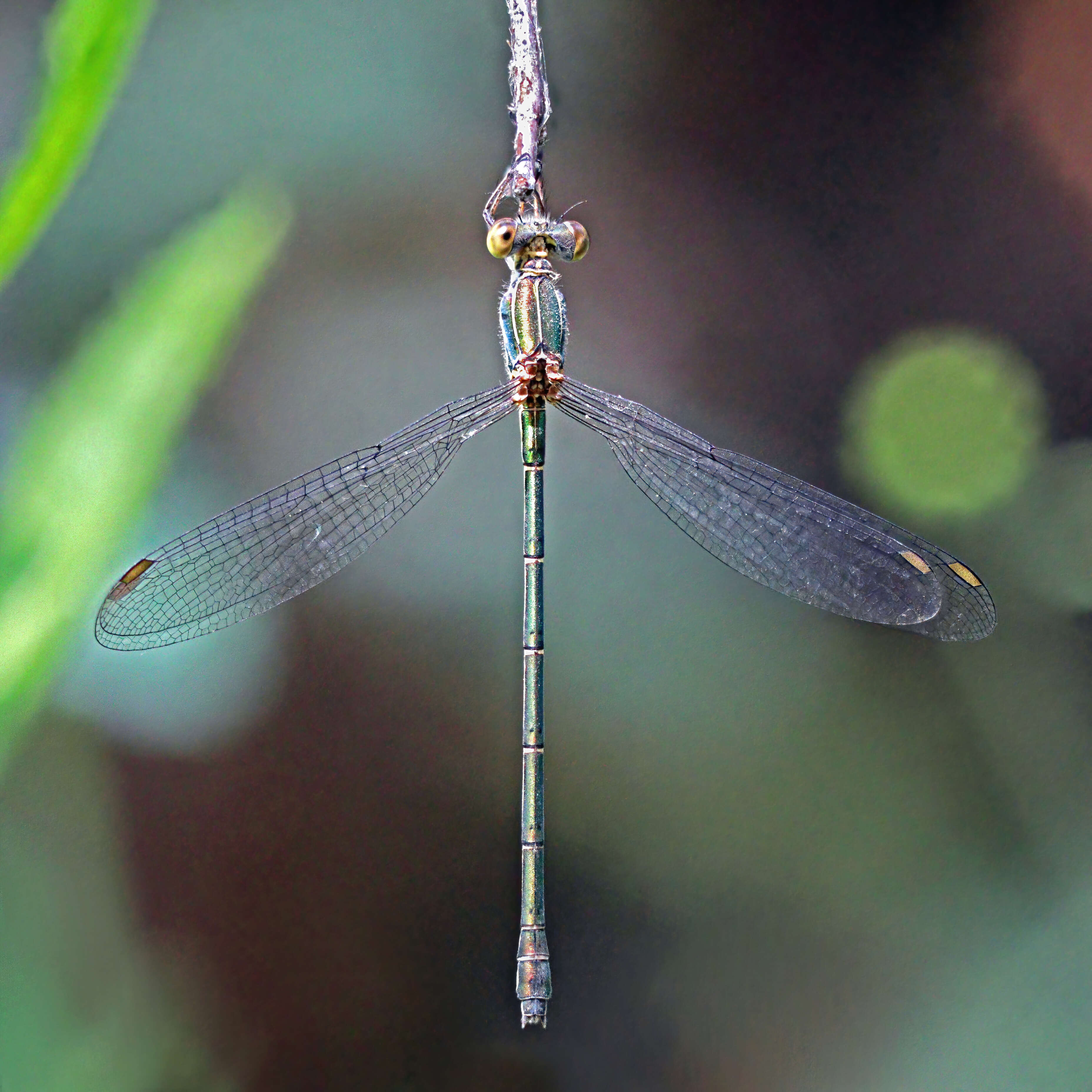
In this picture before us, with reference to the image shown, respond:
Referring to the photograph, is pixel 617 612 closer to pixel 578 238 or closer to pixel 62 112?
pixel 578 238

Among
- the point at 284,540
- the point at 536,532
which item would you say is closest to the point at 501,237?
the point at 536,532

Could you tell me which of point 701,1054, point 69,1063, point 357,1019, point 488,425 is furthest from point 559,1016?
point 488,425

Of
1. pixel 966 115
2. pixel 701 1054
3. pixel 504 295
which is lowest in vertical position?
pixel 701 1054

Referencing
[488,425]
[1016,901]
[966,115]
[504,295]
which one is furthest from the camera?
[966,115]

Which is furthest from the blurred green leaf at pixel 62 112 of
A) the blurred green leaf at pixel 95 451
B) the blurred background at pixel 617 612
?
the blurred background at pixel 617 612

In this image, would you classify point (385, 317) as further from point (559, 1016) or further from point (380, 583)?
point (559, 1016)
